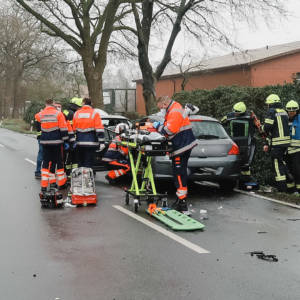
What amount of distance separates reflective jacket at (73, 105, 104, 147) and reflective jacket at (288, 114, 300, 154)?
12.3 ft

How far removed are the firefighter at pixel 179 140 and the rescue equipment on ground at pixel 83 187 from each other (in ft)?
5.46

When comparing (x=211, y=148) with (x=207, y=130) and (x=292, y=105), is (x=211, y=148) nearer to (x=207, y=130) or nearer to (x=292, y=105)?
(x=207, y=130)

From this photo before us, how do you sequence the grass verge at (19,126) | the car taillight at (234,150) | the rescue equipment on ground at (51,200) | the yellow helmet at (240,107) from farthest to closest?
the grass verge at (19,126) → the yellow helmet at (240,107) → the car taillight at (234,150) → the rescue equipment on ground at (51,200)

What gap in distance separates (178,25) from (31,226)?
21.1m


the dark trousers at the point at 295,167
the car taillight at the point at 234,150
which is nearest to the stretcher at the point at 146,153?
the car taillight at the point at 234,150

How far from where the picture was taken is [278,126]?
1041 centimetres

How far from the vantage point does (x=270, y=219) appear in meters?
8.51

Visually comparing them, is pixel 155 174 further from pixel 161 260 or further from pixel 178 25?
pixel 178 25

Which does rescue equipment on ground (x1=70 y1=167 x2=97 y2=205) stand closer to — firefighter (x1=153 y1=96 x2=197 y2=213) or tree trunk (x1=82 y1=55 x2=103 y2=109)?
firefighter (x1=153 y1=96 x2=197 y2=213)

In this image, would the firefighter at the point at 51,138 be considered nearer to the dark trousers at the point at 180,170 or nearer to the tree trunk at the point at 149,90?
the dark trousers at the point at 180,170

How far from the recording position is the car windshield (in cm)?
1066

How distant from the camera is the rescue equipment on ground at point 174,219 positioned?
24.8 feet

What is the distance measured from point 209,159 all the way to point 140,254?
4.28 metres

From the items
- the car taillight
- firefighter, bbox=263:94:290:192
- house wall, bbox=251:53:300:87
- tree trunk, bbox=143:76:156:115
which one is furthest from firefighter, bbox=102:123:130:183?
house wall, bbox=251:53:300:87
